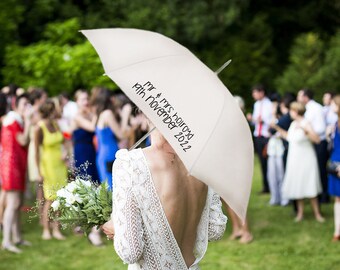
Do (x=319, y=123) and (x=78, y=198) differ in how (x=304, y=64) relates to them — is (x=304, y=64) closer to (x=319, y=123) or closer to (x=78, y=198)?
(x=319, y=123)

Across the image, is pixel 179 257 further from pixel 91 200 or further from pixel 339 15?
pixel 339 15

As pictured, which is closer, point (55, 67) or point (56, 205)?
point (56, 205)

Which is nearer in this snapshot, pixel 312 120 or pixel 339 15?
pixel 312 120

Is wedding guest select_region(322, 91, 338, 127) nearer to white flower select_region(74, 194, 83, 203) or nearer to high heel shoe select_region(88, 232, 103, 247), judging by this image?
high heel shoe select_region(88, 232, 103, 247)

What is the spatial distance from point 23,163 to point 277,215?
386cm

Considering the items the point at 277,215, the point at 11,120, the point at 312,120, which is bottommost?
the point at 277,215

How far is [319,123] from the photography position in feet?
34.4

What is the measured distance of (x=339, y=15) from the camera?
2675cm

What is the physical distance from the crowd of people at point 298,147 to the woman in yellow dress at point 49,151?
10.3 feet

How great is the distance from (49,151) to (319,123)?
406 centimetres

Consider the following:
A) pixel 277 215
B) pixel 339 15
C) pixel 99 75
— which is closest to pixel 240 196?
pixel 277 215

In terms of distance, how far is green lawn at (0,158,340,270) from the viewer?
7.61 meters

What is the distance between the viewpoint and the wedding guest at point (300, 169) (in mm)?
9680

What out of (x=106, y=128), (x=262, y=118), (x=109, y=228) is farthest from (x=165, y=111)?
(x=262, y=118)
